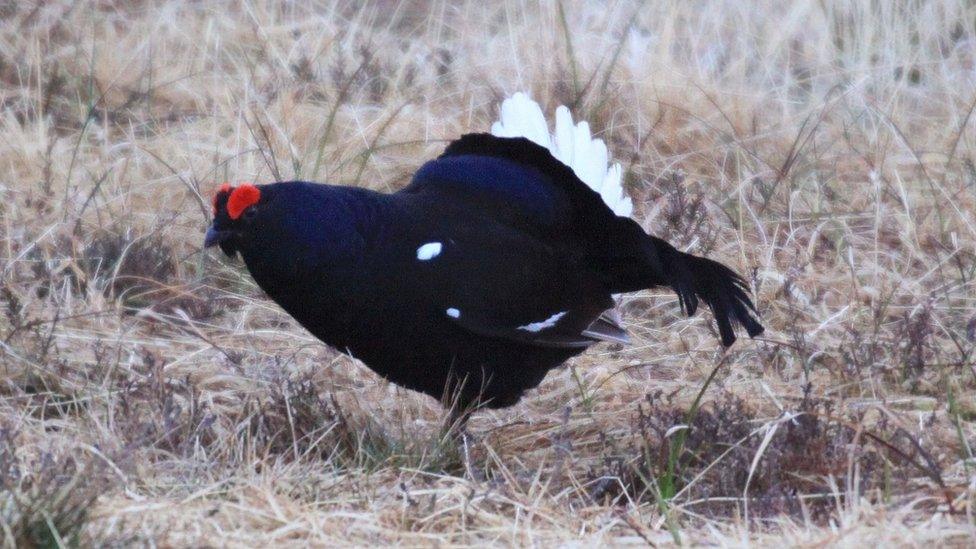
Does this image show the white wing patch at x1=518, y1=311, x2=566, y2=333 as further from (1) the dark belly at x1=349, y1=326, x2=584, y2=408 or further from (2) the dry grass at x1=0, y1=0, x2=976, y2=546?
(2) the dry grass at x1=0, y1=0, x2=976, y2=546

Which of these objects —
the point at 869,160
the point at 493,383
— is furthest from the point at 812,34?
the point at 493,383

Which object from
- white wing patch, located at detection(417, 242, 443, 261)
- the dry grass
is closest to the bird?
white wing patch, located at detection(417, 242, 443, 261)

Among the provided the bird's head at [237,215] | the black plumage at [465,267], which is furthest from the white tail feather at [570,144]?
the bird's head at [237,215]

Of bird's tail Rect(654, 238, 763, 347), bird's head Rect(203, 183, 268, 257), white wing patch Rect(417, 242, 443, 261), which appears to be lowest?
bird's tail Rect(654, 238, 763, 347)

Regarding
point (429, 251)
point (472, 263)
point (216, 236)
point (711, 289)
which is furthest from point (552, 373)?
point (216, 236)

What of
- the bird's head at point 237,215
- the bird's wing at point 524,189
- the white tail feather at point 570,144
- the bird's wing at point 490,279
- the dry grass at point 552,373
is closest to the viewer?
A: the dry grass at point 552,373

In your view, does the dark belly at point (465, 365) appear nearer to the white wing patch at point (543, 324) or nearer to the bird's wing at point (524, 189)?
the white wing patch at point (543, 324)
